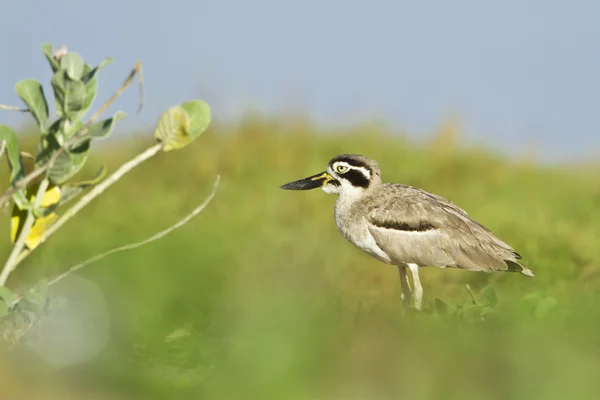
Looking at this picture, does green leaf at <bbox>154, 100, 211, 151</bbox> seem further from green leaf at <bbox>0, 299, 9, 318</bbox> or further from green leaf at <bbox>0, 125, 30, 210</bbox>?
green leaf at <bbox>0, 299, 9, 318</bbox>

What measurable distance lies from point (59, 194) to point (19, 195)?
23cm

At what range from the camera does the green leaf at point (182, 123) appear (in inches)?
190

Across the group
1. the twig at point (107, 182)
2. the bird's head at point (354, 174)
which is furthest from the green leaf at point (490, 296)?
the twig at point (107, 182)

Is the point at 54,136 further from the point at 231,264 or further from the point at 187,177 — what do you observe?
the point at 187,177

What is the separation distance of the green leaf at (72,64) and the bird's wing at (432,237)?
3.49 m

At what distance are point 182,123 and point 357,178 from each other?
311cm

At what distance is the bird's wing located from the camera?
7379mm

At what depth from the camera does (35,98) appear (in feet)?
15.6

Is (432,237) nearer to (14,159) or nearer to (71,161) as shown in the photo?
(71,161)

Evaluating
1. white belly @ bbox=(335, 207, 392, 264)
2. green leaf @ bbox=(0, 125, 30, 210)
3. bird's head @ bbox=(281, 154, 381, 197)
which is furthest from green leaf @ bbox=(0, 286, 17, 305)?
bird's head @ bbox=(281, 154, 381, 197)

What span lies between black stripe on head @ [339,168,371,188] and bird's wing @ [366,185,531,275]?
0.56ft

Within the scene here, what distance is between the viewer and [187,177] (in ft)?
39.5

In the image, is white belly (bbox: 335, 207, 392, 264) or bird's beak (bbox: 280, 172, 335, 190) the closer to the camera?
white belly (bbox: 335, 207, 392, 264)

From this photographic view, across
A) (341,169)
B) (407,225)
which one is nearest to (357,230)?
(407,225)
